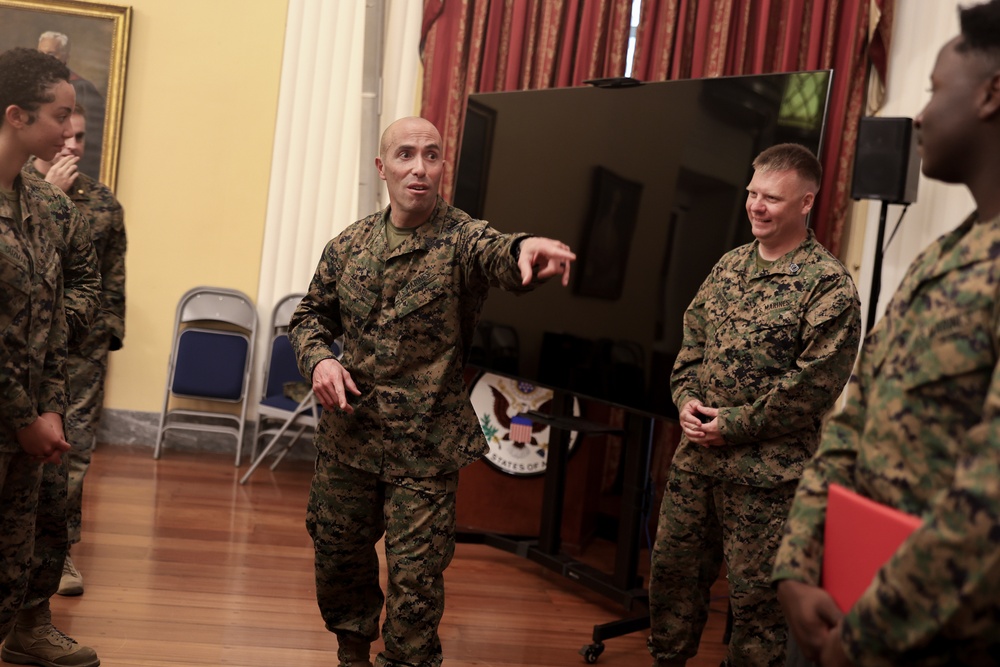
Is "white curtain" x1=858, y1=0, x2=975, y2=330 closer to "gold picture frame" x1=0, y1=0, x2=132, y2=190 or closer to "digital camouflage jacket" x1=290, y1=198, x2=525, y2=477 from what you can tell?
"digital camouflage jacket" x1=290, y1=198, x2=525, y2=477

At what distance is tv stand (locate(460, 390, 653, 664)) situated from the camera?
4039 millimetres

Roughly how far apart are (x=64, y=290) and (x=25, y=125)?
63 centimetres

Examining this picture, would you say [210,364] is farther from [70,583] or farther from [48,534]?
[48,534]

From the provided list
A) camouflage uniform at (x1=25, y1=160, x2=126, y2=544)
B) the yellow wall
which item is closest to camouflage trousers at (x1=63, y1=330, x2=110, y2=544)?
camouflage uniform at (x1=25, y1=160, x2=126, y2=544)

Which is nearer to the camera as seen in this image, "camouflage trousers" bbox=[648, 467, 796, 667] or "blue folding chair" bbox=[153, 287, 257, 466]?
"camouflage trousers" bbox=[648, 467, 796, 667]

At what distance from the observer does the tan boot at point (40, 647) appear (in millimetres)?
2912

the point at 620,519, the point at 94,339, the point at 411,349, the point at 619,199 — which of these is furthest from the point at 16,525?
the point at 619,199

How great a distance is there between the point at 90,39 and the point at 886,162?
4795 mm

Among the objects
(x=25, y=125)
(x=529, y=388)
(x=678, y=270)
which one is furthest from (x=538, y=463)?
(x=25, y=125)

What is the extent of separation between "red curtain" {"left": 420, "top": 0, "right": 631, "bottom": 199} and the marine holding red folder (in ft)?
13.4

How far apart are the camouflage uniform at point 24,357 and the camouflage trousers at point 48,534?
0.30 meters

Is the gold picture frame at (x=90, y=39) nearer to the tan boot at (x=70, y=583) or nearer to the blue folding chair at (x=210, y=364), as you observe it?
the blue folding chair at (x=210, y=364)

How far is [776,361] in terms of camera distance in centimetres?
290

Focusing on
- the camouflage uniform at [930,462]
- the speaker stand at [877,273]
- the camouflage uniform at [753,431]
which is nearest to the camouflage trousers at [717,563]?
the camouflage uniform at [753,431]
